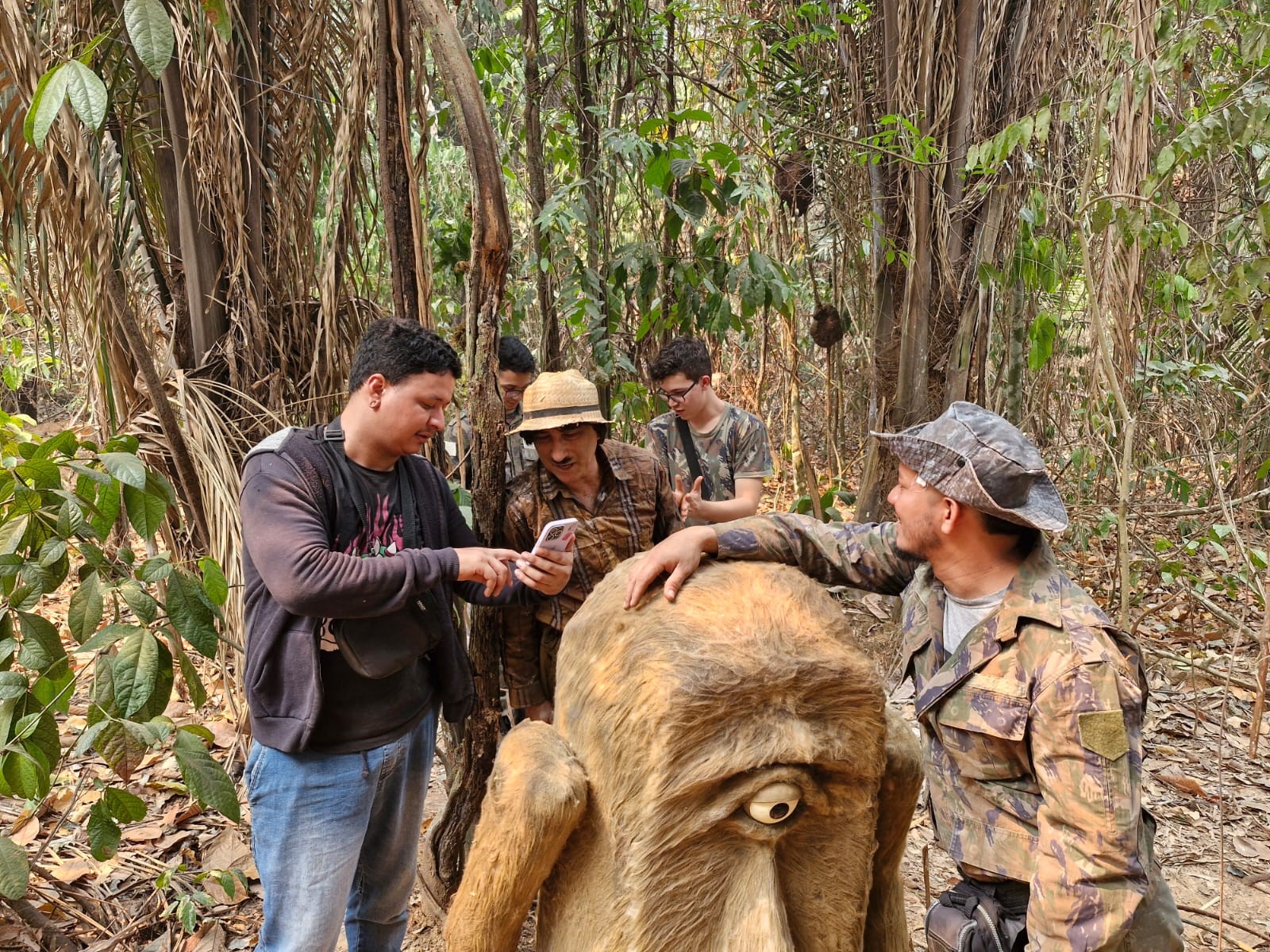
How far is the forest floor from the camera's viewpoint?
288 cm

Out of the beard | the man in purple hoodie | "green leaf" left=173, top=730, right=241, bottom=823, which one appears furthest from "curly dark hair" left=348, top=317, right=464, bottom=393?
the beard

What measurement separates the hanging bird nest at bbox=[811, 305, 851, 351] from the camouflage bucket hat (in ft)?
13.8

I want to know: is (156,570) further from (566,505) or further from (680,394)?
(680,394)

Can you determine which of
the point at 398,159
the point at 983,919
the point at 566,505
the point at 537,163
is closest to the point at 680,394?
the point at 566,505

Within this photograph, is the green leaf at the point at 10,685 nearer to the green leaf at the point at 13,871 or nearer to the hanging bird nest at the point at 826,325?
the green leaf at the point at 13,871

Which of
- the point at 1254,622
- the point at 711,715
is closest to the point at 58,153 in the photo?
the point at 711,715

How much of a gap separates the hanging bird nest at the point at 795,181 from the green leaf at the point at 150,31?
14.1 feet

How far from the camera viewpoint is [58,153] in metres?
2.59

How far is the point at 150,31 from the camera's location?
1.62 meters

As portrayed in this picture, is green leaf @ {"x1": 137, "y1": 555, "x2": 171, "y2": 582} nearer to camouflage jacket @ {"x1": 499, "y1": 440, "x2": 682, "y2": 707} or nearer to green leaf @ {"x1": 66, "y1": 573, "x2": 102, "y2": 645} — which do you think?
green leaf @ {"x1": 66, "y1": 573, "x2": 102, "y2": 645}

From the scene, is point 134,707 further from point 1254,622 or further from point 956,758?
point 1254,622

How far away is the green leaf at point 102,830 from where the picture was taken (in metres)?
2.17

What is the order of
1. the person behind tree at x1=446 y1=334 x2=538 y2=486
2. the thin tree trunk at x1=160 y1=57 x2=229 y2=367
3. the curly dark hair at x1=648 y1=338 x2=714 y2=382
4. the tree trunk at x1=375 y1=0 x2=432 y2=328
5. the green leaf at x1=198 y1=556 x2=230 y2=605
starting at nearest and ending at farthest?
the green leaf at x1=198 y1=556 x2=230 y2=605 < the tree trunk at x1=375 y1=0 x2=432 y2=328 < the thin tree trunk at x1=160 y1=57 x2=229 y2=367 < the person behind tree at x1=446 y1=334 x2=538 y2=486 < the curly dark hair at x1=648 y1=338 x2=714 y2=382

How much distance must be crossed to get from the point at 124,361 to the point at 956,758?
9.68 ft
